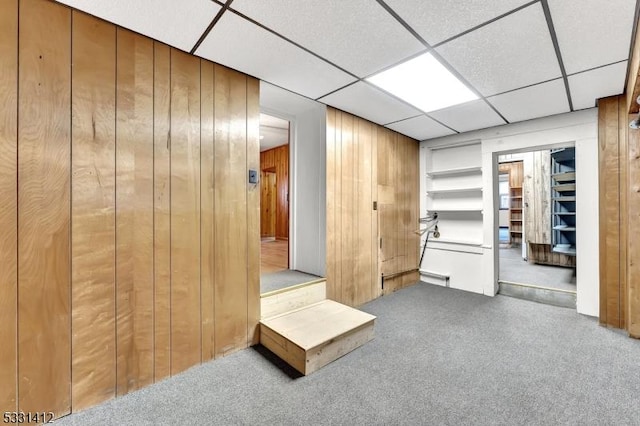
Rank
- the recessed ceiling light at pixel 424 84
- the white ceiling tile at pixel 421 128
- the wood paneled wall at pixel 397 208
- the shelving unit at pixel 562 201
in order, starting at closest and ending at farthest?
the recessed ceiling light at pixel 424 84
the white ceiling tile at pixel 421 128
the wood paneled wall at pixel 397 208
the shelving unit at pixel 562 201

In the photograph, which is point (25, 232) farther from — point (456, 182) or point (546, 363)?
point (456, 182)

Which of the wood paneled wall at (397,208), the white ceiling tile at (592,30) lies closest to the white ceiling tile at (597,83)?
the white ceiling tile at (592,30)

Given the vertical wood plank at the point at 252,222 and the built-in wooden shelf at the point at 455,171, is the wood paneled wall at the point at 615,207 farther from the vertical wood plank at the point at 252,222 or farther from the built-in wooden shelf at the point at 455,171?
the vertical wood plank at the point at 252,222

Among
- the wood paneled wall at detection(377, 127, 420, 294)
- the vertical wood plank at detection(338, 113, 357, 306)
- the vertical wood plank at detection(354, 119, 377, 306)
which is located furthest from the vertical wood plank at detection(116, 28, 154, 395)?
the wood paneled wall at detection(377, 127, 420, 294)

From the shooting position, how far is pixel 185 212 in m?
2.00

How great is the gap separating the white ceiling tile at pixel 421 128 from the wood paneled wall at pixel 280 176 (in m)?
2.51

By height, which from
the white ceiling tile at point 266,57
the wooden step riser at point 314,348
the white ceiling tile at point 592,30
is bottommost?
the wooden step riser at point 314,348

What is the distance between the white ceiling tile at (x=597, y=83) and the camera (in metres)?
2.20

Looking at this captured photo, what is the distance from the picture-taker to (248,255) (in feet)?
7.68

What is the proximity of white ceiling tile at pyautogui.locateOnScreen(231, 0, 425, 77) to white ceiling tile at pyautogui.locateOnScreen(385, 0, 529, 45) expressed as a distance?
9 cm

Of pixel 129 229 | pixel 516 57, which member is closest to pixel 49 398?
pixel 129 229

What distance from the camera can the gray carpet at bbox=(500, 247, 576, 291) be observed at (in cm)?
401

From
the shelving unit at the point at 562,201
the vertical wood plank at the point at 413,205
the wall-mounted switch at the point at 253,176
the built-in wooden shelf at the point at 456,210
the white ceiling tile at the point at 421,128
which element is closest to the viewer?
the wall-mounted switch at the point at 253,176

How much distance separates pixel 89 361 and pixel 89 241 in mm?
731
